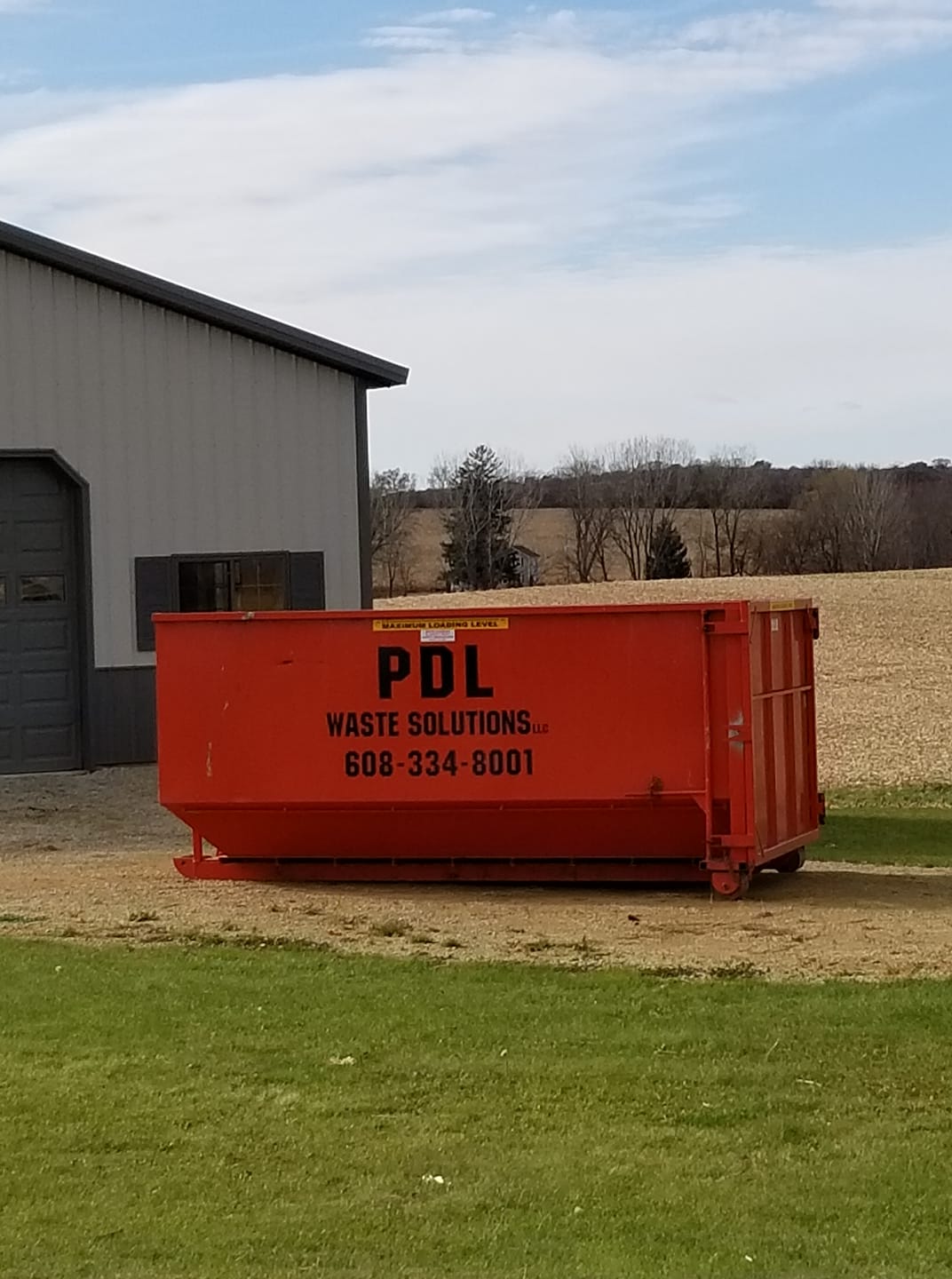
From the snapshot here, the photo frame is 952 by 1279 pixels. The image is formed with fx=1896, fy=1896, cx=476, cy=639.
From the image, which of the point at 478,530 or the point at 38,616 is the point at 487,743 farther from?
the point at 478,530

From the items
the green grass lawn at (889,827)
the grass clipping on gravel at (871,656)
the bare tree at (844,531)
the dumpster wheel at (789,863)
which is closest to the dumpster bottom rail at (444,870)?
the dumpster wheel at (789,863)

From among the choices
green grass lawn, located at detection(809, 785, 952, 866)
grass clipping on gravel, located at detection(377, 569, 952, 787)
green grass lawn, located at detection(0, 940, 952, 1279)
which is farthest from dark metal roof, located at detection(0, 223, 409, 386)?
green grass lawn, located at detection(0, 940, 952, 1279)

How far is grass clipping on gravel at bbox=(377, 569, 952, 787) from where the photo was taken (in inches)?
856

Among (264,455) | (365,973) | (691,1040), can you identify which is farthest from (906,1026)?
(264,455)

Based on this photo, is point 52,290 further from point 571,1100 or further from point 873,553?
point 873,553

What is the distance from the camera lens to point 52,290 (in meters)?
18.4

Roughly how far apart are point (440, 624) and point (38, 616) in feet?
26.6

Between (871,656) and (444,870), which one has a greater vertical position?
(871,656)

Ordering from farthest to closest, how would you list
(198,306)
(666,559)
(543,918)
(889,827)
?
1. (666,559)
2. (198,306)
3. (889,827)
4. (543,918)

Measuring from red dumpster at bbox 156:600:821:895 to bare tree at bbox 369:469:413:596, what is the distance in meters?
53.2

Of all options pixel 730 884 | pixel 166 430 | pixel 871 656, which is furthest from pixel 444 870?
pixel 871 656

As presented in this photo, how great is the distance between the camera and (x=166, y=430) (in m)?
18.7

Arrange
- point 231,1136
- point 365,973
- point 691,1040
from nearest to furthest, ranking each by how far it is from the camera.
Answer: point 231,1136 < point 691,1040 < point 365,973

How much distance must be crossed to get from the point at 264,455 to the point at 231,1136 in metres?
13.2
